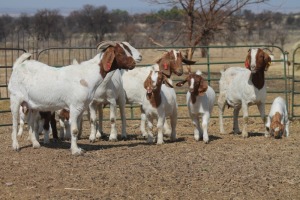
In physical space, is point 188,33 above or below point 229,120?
above

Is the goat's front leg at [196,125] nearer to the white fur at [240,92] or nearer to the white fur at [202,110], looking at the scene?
the white fur at [202,110]

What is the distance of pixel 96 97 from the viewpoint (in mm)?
13047

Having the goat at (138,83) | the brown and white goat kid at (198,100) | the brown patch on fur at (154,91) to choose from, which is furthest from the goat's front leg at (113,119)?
the brown and white goat kid at (198,100)

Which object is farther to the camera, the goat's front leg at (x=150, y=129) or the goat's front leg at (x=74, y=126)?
the goat's front leg at (x=150, y=129)

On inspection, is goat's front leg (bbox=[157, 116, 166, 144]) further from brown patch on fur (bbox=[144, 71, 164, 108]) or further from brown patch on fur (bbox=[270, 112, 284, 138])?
brown patch on fur (bbox=[270, 112, 284, 138])

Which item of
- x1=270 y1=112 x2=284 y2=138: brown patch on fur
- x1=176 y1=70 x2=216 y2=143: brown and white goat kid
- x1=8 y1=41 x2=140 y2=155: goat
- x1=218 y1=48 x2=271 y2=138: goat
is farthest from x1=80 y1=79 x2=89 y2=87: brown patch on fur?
x1=270 y1=112 x2=284 y2=138: brown patch on fur

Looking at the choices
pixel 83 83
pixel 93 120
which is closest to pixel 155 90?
pixel 83 83

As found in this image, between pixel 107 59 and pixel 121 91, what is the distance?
2028 millimetres

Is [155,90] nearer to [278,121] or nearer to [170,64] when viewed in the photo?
[170,64]

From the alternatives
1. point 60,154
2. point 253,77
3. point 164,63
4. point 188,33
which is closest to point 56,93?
point 60,154

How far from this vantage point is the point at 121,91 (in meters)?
13.6

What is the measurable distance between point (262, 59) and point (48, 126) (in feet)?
14.5

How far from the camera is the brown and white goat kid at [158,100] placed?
12.2m

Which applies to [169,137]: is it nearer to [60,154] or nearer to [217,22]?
[60,154]
